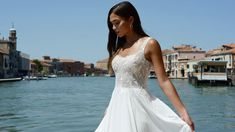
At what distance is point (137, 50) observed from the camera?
107 inches

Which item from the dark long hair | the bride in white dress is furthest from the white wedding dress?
the dark long hair

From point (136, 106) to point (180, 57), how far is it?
117m

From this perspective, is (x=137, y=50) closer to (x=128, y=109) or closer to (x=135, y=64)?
(x=135, y=64)

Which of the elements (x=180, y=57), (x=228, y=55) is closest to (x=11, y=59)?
(x=180, y=57)

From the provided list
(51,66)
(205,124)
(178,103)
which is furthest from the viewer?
(51,66)

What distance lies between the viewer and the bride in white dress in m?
2.62

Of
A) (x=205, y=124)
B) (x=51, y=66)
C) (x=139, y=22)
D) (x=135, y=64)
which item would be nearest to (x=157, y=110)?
(x=135, y=64)

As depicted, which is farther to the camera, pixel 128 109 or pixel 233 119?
pixel 233 119

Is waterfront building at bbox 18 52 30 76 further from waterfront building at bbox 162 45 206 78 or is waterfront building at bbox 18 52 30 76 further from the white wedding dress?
the white wedding dress

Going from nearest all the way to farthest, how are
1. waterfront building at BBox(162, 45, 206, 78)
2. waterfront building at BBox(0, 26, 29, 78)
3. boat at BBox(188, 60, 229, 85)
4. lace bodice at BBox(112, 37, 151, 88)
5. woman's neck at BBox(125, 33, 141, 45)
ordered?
lace bodice at BBox(112, 37, 151, 88)
woman's neck at BBox(125, 33, 141, 45)
boat at BBox(188, 60, 229, 85)
waterfront building at BBox(0, 26, 29, 78)
waterfront building at BBox(162, 45, 206, 78)

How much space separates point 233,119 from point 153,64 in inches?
535

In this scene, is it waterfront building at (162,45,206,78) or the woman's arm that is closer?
the woman's arm

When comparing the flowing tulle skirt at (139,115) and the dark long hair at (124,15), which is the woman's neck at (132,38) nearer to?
the dark long hair at (124,15)

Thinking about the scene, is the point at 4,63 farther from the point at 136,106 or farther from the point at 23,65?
the point at 136,106
